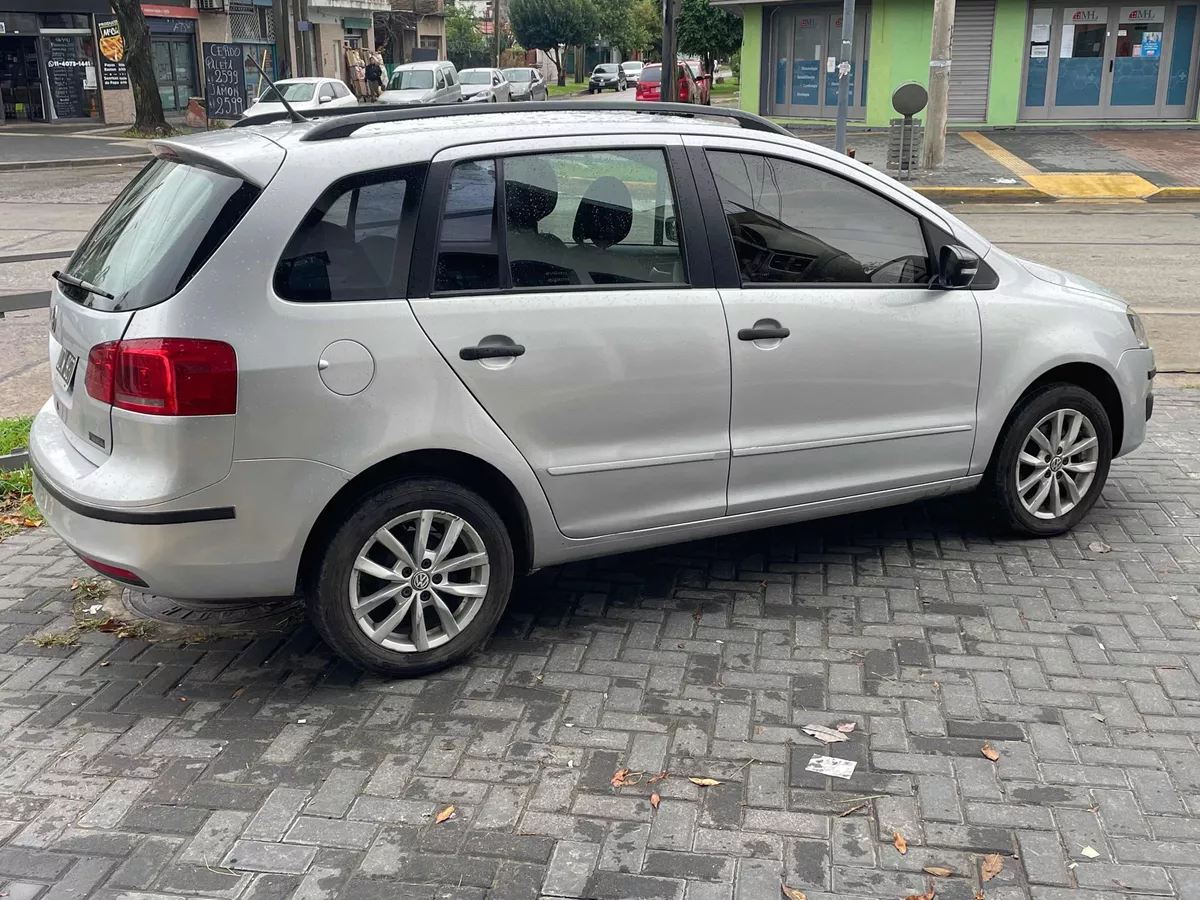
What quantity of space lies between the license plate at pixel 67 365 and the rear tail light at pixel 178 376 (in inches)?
15.8

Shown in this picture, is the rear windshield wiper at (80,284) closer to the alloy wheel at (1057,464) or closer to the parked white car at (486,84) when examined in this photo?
the alloy wheel at (1057,464)

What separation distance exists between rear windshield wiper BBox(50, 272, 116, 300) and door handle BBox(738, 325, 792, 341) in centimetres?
209

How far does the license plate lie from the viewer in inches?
151

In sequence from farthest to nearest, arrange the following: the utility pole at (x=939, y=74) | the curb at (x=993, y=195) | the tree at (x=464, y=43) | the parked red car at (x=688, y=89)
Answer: the tree at (x=464, y=43) < the parked red car at (x=688, y=89) < the utility pole at (x=939, y=74) < the curb at (x=993, y=195)

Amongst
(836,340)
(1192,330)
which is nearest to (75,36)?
(1192,330)

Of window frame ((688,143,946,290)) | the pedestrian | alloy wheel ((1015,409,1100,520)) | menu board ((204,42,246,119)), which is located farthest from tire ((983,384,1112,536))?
the pedestrian

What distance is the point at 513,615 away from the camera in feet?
14.7

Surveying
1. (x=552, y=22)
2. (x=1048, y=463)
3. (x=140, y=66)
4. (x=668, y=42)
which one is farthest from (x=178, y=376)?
(x=552, y=22)

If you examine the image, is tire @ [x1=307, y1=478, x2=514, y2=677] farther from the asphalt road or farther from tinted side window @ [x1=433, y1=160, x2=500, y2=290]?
the asphalt road

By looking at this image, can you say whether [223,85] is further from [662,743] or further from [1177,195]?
[662,743]

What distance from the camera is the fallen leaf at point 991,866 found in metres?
2.94

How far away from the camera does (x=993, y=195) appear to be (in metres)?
18.4

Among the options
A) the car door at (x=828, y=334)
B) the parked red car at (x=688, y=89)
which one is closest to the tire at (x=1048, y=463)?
the car door at (x=828, y=334)

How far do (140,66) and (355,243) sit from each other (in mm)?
29241
